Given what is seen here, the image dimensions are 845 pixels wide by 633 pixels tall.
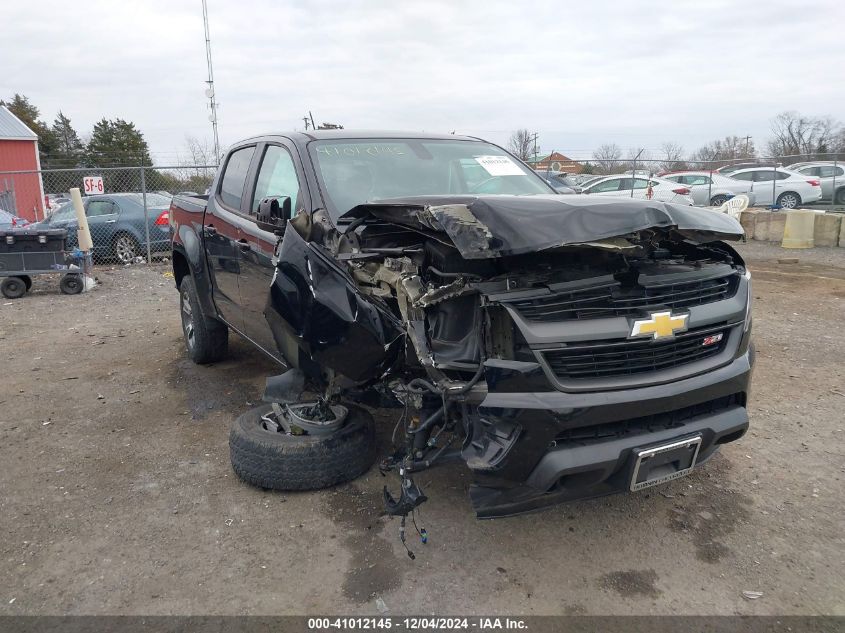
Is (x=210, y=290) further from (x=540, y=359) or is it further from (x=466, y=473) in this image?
(x=540, y=359)

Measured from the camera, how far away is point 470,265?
2645mm

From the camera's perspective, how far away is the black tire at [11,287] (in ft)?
31.5

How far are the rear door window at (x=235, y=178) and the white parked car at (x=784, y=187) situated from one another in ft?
57.3

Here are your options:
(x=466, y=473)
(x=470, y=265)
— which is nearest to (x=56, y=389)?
(x=466, y=473)

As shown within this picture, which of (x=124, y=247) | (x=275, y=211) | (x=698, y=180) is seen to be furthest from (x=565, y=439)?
(x=698, y=180)

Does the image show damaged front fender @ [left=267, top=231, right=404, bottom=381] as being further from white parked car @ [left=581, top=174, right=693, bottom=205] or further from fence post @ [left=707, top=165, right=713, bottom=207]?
fence post @ [left=707, top=165, right=713, bottom=207]

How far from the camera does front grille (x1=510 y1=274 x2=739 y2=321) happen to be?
2.50 metres

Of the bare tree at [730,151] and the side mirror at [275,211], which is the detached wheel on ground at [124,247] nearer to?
the side mirror at [275,211]

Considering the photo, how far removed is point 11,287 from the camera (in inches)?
379

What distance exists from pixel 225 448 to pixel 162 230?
10.0m

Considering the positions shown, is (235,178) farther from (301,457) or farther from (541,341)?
(541,341)

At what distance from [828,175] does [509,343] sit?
70.8 feet

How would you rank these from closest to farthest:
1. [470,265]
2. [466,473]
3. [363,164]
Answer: [470,265]
[466,473]
[363,164]

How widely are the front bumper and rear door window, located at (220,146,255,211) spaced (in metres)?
2.90
